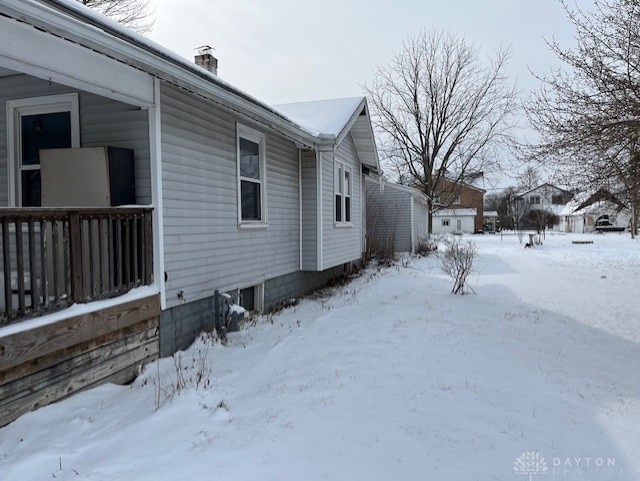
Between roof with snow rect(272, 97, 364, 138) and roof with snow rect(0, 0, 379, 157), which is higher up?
roof with snow rect(272, 97, 364, 138)

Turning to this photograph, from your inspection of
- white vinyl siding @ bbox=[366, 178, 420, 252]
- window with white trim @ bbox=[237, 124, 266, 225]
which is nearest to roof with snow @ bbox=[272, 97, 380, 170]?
window with white trim @ bbox=[237, 124, 266, 225]

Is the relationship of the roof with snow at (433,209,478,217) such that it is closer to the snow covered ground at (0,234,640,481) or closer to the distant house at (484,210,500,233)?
the distant house at (484,210,500,233)

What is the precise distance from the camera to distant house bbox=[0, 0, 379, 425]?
334cm

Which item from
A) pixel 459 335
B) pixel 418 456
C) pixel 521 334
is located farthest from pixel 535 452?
pixel 521 334

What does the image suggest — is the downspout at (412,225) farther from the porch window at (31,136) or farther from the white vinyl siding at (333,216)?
the porch window at (31,136)

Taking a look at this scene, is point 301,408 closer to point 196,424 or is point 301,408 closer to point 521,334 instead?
point 196,424

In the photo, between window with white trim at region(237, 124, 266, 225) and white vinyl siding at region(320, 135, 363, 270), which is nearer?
window with white trim at region(237, 124, 266, 225)

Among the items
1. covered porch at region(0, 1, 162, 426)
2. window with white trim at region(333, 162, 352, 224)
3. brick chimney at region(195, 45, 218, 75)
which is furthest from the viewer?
window with white trim at region(333, 162, 352, 224)

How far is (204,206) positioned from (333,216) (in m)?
4.83

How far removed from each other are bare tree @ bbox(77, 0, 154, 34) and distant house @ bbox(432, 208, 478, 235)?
38.0 meters

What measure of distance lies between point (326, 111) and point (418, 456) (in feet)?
30.0

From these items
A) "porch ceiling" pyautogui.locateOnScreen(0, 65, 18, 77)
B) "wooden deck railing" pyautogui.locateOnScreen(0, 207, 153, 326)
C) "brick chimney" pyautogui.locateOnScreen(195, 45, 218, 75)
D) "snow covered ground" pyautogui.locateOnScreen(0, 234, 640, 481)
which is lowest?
"snow covered ground" pyautogui.locateOnScreen(0, 234, 640, 481)

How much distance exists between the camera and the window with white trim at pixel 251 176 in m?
7.00

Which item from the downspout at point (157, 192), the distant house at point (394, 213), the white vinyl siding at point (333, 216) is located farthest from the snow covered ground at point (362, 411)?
the distant house at point (394, 213)
